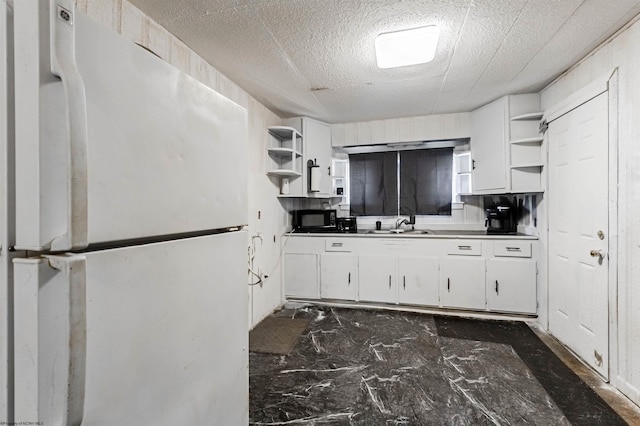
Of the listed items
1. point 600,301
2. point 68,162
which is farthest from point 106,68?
point 600,301

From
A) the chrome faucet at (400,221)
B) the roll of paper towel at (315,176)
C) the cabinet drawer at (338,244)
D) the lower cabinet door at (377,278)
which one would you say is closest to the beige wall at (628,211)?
the lower cabinet door at (377,278)

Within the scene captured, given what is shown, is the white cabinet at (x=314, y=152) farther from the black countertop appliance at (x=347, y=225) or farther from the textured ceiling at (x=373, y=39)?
the textured ceiling at (x=373, y=39)

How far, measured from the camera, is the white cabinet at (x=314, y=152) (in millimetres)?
3355

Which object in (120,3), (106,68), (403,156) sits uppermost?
(120,3)

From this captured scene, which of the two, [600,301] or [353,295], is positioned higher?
[600,301]

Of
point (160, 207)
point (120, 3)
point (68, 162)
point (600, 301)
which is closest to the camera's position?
point (68, 162)

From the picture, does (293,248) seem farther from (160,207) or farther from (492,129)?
(160,207)

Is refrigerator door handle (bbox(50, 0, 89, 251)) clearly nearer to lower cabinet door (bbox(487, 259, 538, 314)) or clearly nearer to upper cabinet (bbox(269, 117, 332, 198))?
upper cabinet (bbox(269, 117, 332, 198))

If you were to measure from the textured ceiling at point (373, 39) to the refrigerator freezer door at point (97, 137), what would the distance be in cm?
114

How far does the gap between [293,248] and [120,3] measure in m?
2.61

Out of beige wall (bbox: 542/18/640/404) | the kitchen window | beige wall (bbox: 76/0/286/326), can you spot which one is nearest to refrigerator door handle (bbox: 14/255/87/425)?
beige wall (bbox: 76/0/286/326)

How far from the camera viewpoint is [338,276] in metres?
3.31

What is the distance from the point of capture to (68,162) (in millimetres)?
499

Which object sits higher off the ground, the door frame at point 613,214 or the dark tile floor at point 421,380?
the door frame at point 613,214
